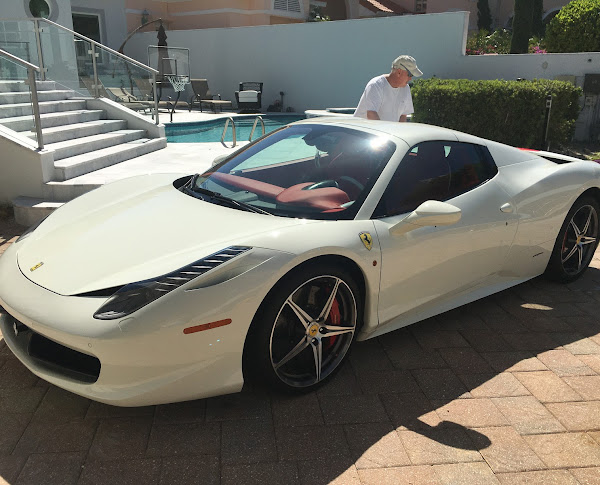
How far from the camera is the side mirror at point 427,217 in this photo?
302 centimetres

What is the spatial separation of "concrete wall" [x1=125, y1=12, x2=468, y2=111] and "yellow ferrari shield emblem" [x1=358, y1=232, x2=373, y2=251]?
44.6 ft

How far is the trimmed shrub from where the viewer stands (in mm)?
12289

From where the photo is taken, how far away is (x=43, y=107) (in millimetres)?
9086

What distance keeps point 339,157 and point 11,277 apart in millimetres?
1930

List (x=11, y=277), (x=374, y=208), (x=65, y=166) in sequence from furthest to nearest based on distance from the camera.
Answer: (x=65, y=166) < (x=374, y=208) < (x=11, y=277)

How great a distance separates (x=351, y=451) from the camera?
2547 millimetres

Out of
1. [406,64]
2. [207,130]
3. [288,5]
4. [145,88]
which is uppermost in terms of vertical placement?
[288,5]

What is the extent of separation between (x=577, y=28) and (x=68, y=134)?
11.0 meters

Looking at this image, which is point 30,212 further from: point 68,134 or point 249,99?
point 249,99

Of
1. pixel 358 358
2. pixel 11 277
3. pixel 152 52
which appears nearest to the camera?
pixel 11 277

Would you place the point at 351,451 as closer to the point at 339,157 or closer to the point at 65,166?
the point at 339,157

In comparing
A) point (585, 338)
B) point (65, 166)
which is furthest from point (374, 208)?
point (65, 166)

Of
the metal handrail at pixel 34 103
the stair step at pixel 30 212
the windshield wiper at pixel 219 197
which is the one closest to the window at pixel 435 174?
the windshield wiper at pixel 219 197

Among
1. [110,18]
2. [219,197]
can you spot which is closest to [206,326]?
[219,197]
